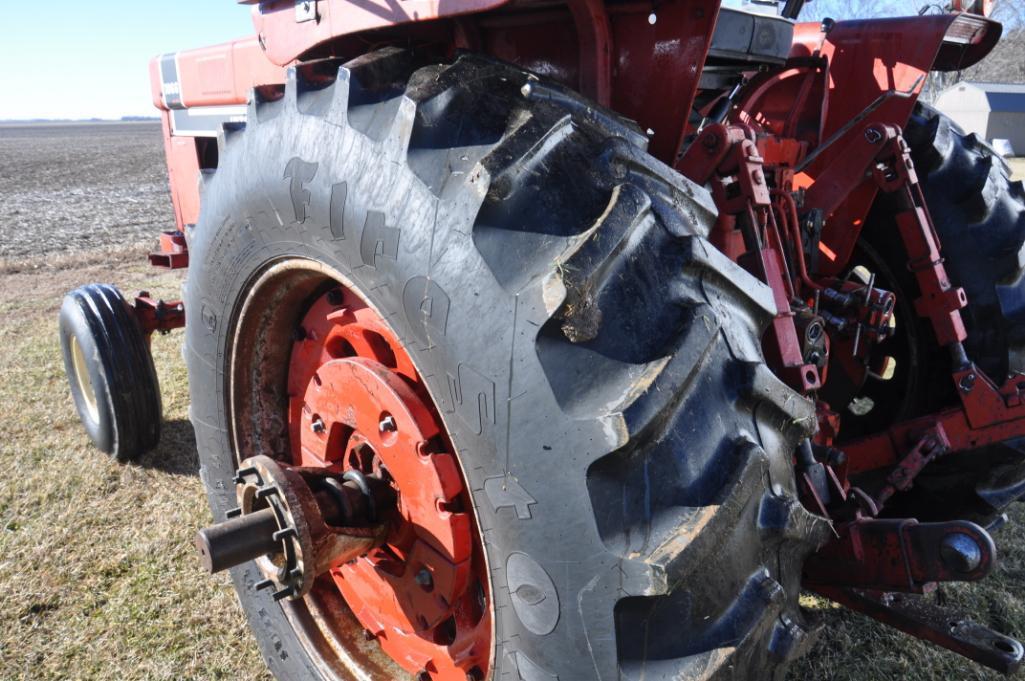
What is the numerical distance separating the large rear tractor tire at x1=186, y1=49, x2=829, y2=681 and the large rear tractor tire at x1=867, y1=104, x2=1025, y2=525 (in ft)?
4.03

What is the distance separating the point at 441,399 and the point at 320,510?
0.46 metres

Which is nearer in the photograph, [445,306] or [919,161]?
[445,306]

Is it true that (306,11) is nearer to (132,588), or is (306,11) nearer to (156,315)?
(132,588)

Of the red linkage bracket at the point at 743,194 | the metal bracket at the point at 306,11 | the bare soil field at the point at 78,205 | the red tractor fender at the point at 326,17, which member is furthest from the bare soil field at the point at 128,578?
the bare soil field at the point at 78,205

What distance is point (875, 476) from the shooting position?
86.0 inches

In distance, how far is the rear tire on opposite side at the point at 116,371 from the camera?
10.3 feet

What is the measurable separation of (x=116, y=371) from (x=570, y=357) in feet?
8.77

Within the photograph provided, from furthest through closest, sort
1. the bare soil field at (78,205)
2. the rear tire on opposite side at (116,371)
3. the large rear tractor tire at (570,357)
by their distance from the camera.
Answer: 1. the bare soil field at (78,205)
2. the rear tire on opposite side at (116,371)
3. the large rear tractor tire at (570,357)

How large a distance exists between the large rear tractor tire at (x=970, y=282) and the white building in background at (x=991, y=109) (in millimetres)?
22204

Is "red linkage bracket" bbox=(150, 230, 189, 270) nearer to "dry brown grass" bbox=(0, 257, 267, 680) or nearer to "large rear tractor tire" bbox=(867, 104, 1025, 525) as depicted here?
"dry brown grass" bbox=(0, 257, 267, 680)

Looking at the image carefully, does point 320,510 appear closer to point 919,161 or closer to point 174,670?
point 174,670

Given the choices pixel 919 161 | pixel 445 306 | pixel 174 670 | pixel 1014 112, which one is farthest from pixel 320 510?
pixel 1014 112

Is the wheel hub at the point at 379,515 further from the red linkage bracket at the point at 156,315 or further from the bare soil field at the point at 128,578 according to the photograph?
the red linkage bracket at the point at 156,315

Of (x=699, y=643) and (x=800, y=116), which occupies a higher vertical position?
(x=800, y=116)
